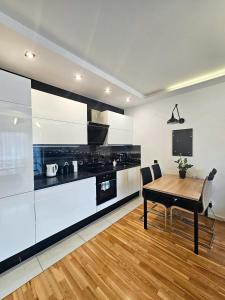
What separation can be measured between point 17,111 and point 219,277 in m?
2.75

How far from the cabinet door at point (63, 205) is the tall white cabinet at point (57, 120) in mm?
718

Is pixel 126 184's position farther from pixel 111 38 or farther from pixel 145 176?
pixel 111 38

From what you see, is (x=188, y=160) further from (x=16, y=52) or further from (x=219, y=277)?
(x=16, y=52)

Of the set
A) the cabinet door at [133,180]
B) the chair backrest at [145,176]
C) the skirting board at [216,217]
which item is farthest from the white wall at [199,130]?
the chair backrest at [145,176]

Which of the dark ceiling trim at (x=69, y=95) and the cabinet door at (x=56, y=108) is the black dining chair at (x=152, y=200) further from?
the dark ceiling trim at (x=69, y=95)

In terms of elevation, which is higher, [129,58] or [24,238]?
[129,58]

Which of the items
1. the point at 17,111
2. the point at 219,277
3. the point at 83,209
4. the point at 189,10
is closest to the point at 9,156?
the point at 17,111

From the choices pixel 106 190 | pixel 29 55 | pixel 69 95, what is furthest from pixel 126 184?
pixel 29 55

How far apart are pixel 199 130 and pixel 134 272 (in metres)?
2.52

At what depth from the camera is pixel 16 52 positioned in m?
1.57

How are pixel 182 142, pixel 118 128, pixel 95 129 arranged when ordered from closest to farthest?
1. pixel 95 129
2. pixel 182 142
3. pixel 118 128

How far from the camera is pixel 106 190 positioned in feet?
8.74

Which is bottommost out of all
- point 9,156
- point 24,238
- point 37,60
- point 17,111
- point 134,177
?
point 24,238

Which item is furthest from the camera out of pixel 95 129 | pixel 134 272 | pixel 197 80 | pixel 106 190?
pixel 95 129
